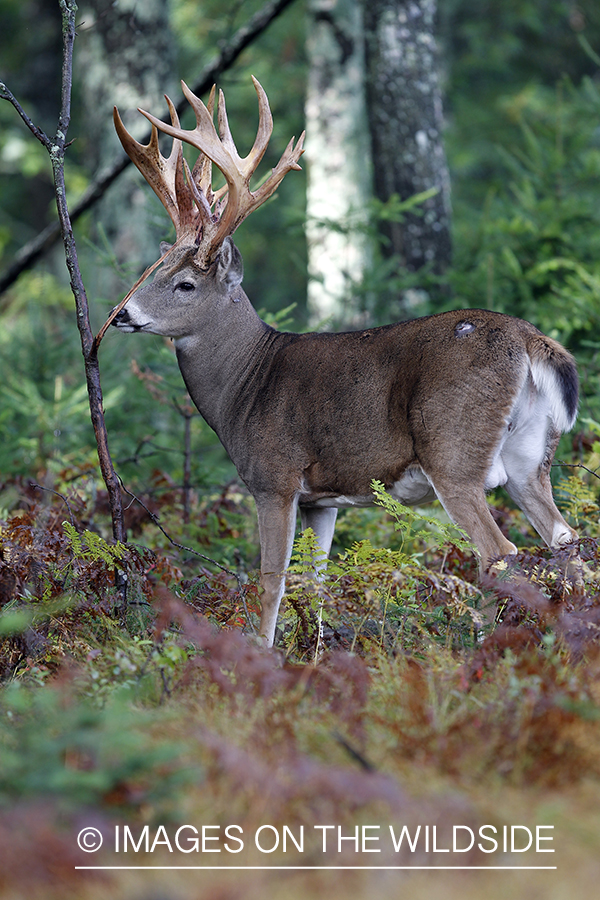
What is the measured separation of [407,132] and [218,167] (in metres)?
3.67

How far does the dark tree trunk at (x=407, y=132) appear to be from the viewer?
8.49 m

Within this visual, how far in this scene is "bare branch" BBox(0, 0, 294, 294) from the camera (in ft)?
24.9

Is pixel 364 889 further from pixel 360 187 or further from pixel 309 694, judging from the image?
pixel 360 187

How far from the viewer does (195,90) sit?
7.96 m

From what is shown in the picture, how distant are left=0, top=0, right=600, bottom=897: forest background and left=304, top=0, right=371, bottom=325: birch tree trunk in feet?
0.37

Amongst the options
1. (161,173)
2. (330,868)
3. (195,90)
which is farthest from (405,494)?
(195,90)

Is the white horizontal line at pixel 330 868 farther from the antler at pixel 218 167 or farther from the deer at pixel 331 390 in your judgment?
the antler at pixel 218 167

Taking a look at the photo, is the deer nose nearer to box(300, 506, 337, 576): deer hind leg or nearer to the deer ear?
the deer ear

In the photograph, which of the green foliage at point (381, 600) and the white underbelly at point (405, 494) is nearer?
the green foliage at point (381, 600)

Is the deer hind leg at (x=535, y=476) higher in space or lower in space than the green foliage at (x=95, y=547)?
higher

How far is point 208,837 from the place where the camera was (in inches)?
104

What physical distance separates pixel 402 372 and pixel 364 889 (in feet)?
10.1

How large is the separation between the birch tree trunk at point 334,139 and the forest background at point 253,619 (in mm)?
113

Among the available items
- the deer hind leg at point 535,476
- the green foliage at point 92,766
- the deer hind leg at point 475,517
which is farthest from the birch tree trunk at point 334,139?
the green foliage at point 92,766
